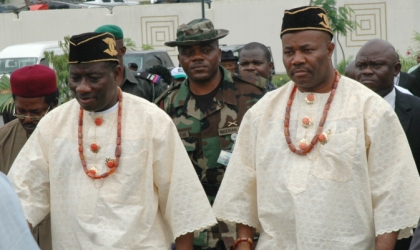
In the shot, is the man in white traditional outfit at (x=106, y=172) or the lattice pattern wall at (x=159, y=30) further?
the lattice pattern wall at (x=159, y=30)

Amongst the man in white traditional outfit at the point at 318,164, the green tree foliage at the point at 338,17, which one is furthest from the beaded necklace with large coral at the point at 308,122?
the green tree foliage at the point at 338,17

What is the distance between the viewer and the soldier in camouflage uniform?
19.2ft

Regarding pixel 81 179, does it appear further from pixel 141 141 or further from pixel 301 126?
pixel 301 126

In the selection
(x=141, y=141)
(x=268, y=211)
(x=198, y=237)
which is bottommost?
(x=198, y=237)

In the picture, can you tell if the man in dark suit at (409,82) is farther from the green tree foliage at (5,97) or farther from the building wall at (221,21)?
the building wall at (221,21)

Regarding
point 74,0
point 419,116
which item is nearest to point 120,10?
point 74,0

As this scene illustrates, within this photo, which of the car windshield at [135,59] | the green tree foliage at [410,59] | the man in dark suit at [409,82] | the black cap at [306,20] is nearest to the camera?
the black cap at [306,20]

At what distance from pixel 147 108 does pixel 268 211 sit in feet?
2.93

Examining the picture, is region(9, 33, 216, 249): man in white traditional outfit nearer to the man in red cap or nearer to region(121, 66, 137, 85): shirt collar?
the man in red cap

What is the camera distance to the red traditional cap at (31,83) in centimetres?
589

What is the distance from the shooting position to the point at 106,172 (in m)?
4.95

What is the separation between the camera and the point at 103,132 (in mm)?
5070

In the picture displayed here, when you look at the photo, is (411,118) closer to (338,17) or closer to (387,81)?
(387,81)

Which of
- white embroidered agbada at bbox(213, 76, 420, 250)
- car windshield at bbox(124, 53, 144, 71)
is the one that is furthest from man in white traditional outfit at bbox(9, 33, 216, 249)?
car windshield at bbox(124, 53, 144, 71)
